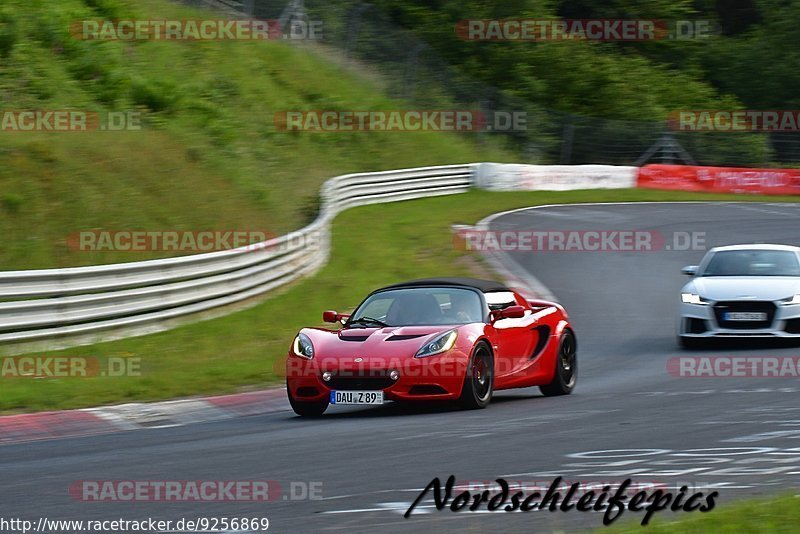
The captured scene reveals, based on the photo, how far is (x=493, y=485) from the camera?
674cm

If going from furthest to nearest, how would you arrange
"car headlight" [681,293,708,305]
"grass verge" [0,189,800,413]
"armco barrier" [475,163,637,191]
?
"armco barrier" [475,163,637,191] < "car headlight" [681,293,708,305] < "grass verge" [0,189,800,413]

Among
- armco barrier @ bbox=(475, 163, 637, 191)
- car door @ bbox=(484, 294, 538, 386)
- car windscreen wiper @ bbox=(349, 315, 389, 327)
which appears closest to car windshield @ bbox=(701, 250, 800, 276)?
car door @ bbox=(484, 294, 538, 386)

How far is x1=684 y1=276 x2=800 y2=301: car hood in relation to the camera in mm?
14969

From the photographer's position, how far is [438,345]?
10227 mm

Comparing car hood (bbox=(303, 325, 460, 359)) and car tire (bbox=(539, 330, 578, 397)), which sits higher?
car hood (bbox=(303, 325, 460, 359))

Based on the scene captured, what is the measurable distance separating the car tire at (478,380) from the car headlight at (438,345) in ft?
0.73

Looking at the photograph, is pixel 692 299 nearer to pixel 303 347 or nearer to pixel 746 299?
pixel 746 299

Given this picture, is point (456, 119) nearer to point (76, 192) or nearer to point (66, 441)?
point (76, 192)

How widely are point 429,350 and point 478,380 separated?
650 mm

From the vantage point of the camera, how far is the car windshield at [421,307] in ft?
35.8

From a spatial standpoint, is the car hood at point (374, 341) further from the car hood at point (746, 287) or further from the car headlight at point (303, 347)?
the car hood at point (746, 287)

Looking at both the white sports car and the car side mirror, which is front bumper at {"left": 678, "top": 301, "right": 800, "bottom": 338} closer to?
the white sports car

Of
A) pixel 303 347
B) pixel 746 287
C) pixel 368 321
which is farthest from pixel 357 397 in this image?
pixel 746 287

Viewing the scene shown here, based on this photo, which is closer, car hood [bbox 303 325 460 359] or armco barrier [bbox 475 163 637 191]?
car hood [bbox 303 325 460 359]
